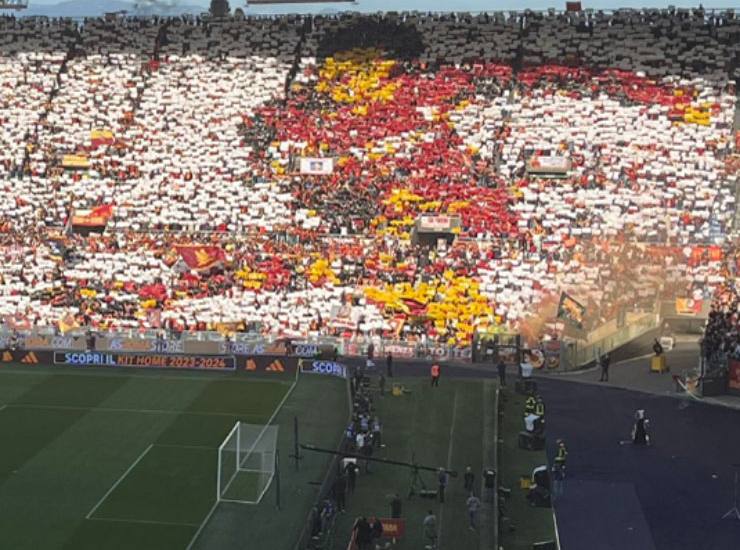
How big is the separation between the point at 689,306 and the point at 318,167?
2001 centimetres

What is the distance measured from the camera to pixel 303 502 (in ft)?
98.1

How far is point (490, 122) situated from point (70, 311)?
74.5 feet

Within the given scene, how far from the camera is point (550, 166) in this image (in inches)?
2274

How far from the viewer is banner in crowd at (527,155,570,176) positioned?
189ft

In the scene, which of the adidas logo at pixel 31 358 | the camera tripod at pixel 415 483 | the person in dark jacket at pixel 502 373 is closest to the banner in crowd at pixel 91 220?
the adidas logo at pixel 31 358

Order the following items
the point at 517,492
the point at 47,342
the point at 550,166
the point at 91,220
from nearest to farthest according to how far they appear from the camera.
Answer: the point at 517,492, the point at 47,342, the point at 550,166, the point at 91,220

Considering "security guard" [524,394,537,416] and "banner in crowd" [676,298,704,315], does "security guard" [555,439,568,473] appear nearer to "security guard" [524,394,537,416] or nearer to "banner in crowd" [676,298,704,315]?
"security guard" [524,394,537,416]

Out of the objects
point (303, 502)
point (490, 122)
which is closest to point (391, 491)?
point (303, 502)

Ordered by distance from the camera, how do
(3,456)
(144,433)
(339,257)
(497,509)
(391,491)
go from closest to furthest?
1. (497,509)
2. (391,491)
3. (3,456)
4. (144,433)
5. (339,257)

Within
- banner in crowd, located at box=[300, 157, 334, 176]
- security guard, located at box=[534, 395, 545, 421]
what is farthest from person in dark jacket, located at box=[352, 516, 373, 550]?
banner in crowd, located at box=[300, 157, 334, 176]

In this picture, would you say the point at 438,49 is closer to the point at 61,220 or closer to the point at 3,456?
the point at 61,220

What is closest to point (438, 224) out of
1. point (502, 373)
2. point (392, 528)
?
point (502, 373)

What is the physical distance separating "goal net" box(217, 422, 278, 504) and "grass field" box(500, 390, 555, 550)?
5937 mm

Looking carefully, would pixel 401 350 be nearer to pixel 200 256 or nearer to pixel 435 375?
pixel 435 375
